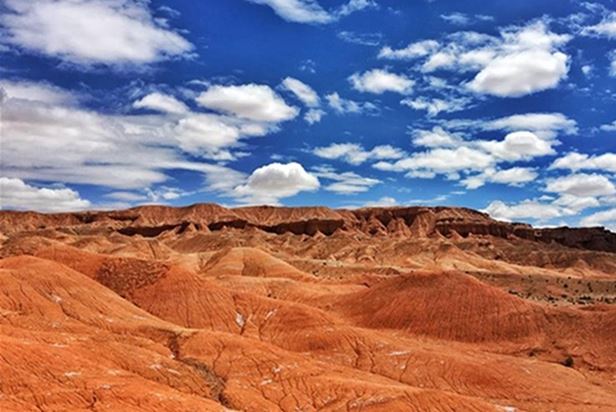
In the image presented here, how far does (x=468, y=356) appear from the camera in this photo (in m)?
46.9

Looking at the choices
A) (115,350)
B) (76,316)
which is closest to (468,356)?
(115,350)

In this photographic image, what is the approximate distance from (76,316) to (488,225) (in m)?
156

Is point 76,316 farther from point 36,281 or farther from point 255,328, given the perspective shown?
point 255,328

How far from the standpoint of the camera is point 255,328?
53906 mm

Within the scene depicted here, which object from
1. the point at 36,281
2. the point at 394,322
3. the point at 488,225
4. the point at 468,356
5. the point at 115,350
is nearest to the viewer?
the point at 115,350

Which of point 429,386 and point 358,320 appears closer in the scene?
point 429,386

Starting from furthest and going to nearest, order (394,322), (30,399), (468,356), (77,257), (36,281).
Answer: (77,257)
(394,322)
(36,281)
(468,356)
(30,399)

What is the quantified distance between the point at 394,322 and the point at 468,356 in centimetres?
1212

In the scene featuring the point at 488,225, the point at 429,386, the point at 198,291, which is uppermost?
the point at 488,225

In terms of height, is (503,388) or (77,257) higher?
(77,257)

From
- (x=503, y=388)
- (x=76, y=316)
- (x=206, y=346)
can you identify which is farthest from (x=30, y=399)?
(x=503, y=388)

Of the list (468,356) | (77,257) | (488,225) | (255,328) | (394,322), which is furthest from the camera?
(488,225)

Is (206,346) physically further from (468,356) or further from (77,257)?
(77,257)

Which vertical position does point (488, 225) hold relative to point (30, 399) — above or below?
above
